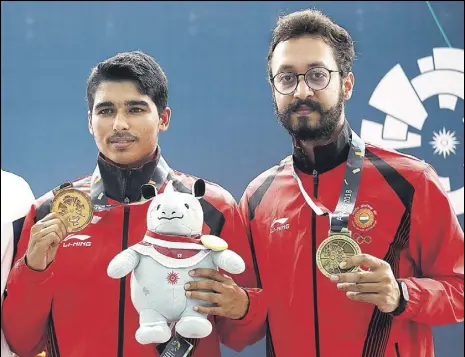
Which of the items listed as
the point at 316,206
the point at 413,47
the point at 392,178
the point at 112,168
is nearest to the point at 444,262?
the point at 392,178

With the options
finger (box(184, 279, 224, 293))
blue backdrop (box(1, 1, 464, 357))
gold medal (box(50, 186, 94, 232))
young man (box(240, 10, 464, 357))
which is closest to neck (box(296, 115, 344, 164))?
young man (box(240, 10, 464, 357))

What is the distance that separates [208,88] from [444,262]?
4.99 feet

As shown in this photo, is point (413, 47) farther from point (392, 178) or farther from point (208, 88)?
point (392, 178)

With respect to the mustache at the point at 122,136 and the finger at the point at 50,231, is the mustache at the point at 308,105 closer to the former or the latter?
the mustache at the point at 122,136

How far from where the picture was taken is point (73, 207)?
1.73 m

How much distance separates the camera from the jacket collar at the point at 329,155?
1.86 meters

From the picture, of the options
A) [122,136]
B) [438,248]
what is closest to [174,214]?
[122,136]

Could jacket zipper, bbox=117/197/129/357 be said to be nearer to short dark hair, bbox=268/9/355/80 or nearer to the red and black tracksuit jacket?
the red and black tracksuit jacket

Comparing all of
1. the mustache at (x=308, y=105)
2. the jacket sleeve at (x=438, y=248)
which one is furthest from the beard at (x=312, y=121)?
the jacket sleeve at (x=438, y=248)

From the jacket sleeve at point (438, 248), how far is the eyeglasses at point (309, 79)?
384mm

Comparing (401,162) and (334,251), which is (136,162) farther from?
(401,162)

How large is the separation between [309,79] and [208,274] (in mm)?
621

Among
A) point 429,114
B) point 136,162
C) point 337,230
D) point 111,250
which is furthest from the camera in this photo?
point 429,114

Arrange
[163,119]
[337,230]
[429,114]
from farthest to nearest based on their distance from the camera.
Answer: [429,114] → [163,119] → [337,230]
